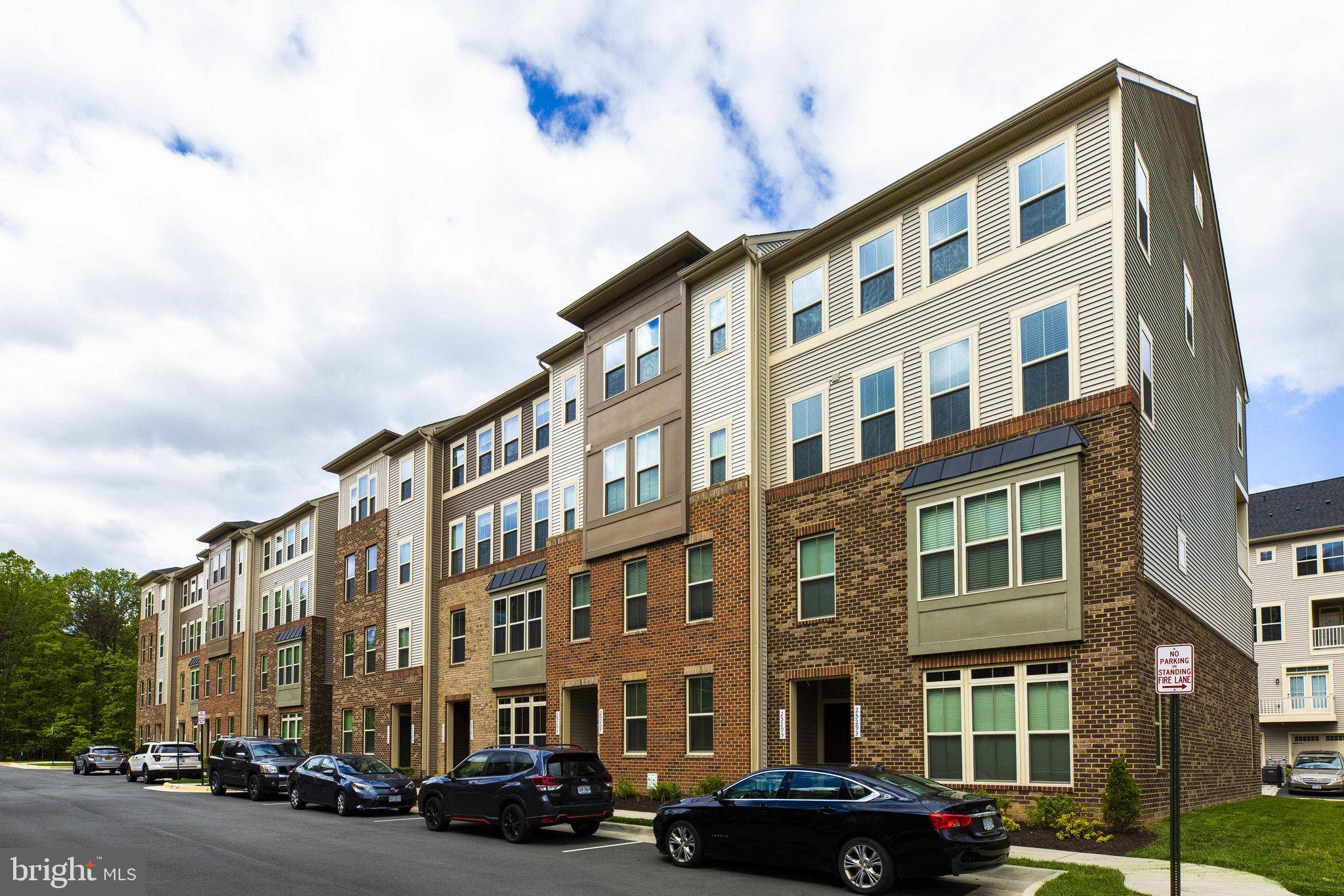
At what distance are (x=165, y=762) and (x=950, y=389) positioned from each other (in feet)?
115

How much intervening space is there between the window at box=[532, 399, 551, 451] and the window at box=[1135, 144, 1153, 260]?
58.5ft

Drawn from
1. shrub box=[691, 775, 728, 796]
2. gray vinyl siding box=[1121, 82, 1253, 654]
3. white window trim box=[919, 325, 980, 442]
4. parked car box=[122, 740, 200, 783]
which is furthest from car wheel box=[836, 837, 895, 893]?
parked car box=[122, 740, 200, 783]

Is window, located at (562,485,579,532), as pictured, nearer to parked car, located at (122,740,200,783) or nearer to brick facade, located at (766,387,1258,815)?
brick facade, located at (766,387,1258,815)

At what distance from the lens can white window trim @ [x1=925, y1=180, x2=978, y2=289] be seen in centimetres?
2002

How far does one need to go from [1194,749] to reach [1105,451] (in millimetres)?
7559

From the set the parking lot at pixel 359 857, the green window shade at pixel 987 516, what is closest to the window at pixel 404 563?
the parking lot at pixel 359 857

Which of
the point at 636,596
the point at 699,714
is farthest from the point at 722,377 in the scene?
the point at 699,714

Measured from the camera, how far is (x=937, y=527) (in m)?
19.4

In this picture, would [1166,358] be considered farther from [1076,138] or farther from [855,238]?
[855,238]

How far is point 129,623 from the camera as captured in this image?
98.3 meters

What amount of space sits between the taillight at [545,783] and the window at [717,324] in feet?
35.5

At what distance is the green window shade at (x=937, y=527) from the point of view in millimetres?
19125

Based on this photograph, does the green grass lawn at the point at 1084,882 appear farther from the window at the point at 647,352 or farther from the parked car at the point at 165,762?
the parked car at the point at 165,762

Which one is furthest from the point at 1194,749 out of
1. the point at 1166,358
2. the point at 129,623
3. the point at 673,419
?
the point at 129,623
